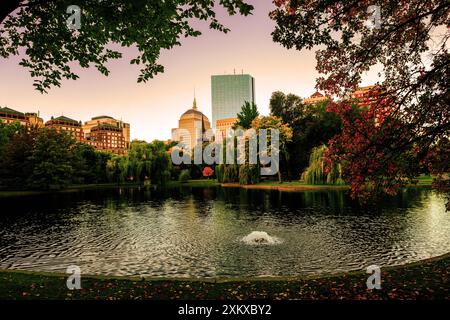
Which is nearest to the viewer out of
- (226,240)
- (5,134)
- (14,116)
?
(226,240)

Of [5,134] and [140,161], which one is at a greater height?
[5,134]

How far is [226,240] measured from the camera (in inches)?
549

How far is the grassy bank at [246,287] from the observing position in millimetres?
6492

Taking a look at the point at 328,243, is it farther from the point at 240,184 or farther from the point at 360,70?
the point at 240,184

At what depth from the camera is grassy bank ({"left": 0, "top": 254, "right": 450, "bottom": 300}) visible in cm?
649

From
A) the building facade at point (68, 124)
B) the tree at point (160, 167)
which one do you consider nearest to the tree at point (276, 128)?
the tree at point (160, 167)

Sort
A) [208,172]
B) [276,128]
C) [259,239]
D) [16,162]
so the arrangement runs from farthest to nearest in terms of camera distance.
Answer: [208,172], [276,128], [16,162], [259,239]

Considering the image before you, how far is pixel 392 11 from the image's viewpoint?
25.3 ft

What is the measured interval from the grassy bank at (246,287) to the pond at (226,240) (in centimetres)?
213

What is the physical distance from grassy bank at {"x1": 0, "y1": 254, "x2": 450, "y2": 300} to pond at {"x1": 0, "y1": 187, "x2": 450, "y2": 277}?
2.13 m

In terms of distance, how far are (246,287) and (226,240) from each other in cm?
686

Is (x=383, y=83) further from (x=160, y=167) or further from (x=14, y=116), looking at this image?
(x=14, y=116)

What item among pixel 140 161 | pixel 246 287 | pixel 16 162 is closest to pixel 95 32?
pixel 246 287
